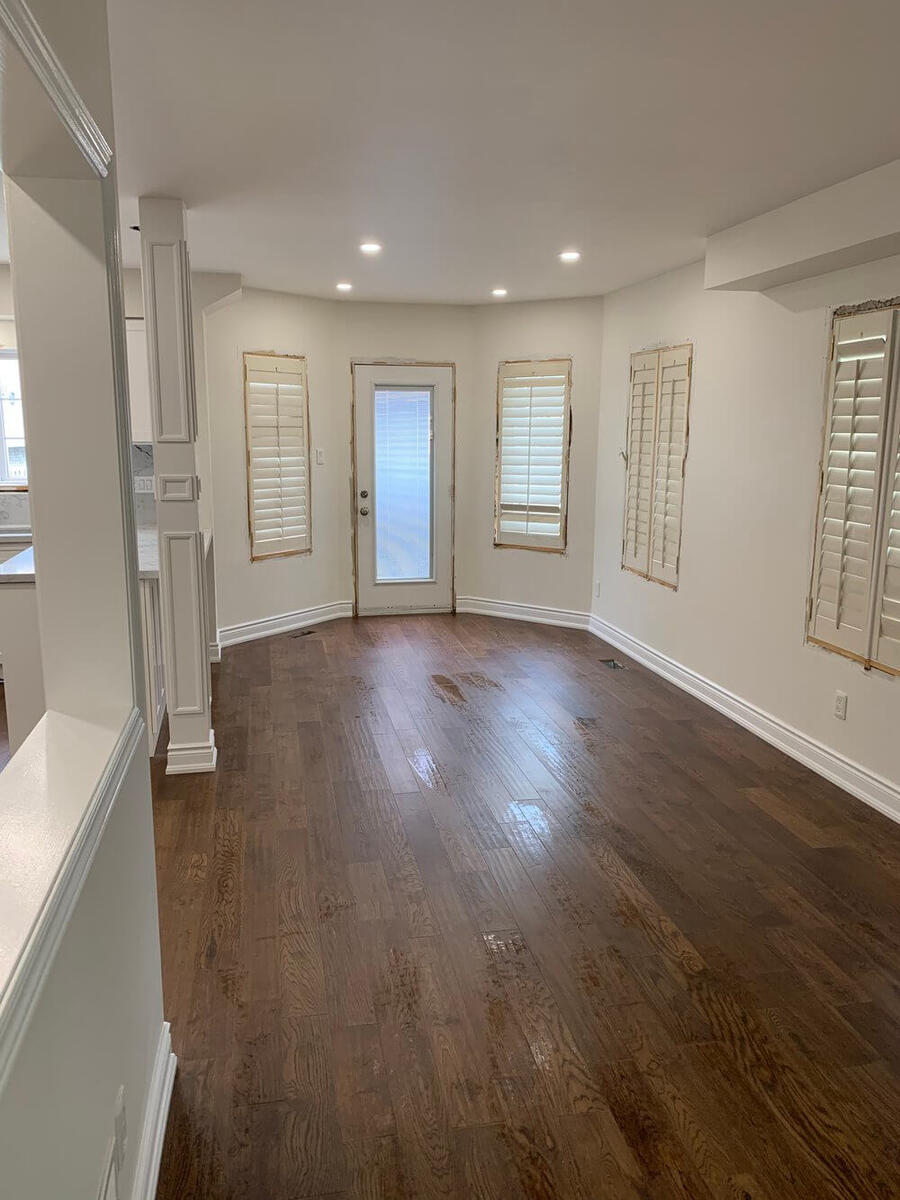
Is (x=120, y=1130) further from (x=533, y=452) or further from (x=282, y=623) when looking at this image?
(x=533, y=452)

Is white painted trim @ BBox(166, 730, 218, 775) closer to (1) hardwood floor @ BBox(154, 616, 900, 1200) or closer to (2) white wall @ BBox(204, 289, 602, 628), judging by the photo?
(1) hardwood floor @ BBox(154, 616, 900, 1200)

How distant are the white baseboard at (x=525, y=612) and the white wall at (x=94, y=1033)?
16.6 feet

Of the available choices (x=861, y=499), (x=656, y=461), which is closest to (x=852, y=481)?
(x=861, y=499)

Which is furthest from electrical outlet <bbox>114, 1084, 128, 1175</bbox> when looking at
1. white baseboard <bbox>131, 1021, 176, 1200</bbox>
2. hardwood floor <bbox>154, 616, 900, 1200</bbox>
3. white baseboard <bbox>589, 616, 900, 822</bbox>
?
white baseboard <bbox>589, 616, 900, 822</bbox>

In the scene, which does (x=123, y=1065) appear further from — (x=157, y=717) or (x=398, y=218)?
(x=398, y=218)

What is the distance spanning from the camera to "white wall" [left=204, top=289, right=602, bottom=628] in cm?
601

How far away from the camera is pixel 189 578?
3791 millimetres

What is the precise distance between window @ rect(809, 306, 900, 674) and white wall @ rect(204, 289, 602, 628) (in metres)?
2.79

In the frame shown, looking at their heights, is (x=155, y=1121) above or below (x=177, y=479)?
below

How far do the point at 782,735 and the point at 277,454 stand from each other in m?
3.90

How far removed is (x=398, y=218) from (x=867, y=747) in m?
3.10

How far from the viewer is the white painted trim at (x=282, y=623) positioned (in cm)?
614

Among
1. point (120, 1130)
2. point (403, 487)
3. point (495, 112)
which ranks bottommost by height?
point (120, 1130)

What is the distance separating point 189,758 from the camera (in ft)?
13.1
